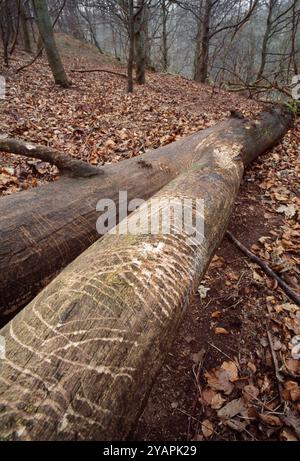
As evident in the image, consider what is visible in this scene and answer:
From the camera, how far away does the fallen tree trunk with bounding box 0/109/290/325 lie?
60.2 inches

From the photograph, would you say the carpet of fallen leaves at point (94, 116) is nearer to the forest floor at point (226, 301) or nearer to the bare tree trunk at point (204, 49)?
the forest floor at point (226, 301)

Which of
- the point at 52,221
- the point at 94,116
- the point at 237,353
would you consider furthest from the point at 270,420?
the point at 94,116

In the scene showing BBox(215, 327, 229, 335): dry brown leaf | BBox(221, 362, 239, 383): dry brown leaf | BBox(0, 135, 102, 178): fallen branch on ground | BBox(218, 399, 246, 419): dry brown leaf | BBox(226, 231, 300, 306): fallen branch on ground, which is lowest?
BBox(218, 399, 246, 419): dry brown leaf

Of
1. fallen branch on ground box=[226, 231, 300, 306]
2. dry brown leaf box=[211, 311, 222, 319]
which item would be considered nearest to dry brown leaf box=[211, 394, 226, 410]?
dry brown leaf box=[211, 311, 222, 319]

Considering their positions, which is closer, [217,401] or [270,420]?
[270,420]

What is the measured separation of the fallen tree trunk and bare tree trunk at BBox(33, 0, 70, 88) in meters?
5.84

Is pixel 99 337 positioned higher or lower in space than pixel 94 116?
lower

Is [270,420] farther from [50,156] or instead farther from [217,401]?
[50,156]

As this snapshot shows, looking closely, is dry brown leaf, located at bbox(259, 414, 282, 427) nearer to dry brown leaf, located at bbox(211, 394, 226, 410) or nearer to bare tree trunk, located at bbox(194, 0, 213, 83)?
dry brown leaf, located at bbox(211, 394, 226, 410)

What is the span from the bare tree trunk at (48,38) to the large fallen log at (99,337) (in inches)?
278

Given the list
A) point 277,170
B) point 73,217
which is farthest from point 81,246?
point 277,170

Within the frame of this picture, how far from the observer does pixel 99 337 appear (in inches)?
37.6

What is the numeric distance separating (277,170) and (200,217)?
267cm

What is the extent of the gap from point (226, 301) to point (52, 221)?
140cm
